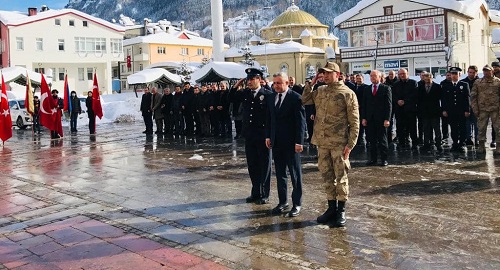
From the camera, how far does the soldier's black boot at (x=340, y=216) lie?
→ 5.73 meters

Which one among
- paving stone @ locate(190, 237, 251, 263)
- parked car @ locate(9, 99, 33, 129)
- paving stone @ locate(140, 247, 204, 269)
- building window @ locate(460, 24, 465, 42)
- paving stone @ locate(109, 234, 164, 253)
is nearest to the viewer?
paving stone @ locate(140, 247, 204, 269)

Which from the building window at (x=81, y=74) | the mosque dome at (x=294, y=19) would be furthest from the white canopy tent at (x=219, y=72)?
the mosque dome at (x=294, y=19)

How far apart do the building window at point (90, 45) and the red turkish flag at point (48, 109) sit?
141 ft

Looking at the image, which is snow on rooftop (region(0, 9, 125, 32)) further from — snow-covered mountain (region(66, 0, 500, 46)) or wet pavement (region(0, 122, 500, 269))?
snow-covered mountain (region(66, 0, 500, 46))

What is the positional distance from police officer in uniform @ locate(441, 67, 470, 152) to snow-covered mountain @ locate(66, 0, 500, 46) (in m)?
131

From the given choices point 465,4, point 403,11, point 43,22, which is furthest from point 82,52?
point 465,4

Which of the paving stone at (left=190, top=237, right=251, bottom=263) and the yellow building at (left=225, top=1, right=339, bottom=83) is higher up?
the yellow building at (left=225, top=1, right=339, bottom=83)

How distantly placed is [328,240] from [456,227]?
148cm

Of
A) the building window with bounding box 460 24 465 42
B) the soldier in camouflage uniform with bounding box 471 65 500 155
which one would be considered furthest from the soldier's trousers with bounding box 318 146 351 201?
the building window with bounding box 460 24 465 42

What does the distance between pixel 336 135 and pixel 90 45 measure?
57944mm

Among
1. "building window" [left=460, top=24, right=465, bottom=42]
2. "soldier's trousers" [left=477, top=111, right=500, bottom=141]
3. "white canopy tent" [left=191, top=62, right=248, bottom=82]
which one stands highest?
"building window" [left=460, top=24, right=465, bottom=42]

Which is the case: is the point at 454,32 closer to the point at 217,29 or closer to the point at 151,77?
the point at 217,29

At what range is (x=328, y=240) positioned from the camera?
5238mm

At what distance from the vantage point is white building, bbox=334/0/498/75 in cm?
4184
